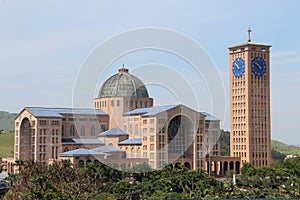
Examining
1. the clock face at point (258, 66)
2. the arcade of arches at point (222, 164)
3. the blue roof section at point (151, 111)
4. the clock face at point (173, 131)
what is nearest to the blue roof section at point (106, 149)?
the blue roof section at point (151, 111)

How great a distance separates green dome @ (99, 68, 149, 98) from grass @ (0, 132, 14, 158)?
27569 millimetres

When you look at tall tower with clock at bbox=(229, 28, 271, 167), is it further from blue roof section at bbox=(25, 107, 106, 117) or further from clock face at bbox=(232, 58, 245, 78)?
blue roof section at bbox=(25, 107, 106, 117)

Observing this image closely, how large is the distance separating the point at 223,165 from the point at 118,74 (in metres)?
19.0

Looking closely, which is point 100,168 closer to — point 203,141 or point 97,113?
point 203,141

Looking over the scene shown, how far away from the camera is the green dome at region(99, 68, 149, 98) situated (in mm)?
78875

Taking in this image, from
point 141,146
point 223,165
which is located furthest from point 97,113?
point 223,165

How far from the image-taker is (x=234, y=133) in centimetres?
8125

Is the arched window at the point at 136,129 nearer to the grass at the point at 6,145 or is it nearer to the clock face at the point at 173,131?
the clock face at the point at 173,131

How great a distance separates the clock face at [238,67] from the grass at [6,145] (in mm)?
41512

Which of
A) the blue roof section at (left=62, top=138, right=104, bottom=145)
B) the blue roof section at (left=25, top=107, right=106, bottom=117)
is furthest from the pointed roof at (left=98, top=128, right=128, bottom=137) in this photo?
the blue roof section at (left=25, top=107, right=106, bottom=117)

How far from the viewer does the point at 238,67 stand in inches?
3157

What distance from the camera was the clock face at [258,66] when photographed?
79.4 m

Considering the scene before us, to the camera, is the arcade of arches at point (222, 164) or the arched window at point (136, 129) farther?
the arcade of arches at point (222, 164)

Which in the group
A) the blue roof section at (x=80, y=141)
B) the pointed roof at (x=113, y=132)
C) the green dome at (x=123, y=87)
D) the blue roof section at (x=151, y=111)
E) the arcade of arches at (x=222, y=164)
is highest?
the green dome at (x=123, y=87)
